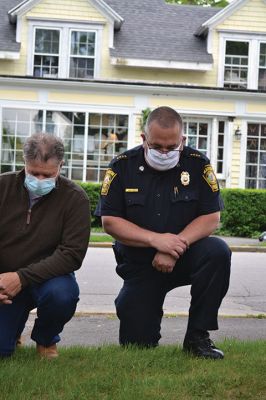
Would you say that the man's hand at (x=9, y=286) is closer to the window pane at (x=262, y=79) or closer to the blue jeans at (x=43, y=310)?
the blue jeans at (x=43, y=310)

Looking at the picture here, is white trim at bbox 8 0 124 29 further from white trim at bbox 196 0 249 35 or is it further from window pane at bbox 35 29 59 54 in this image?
white trim at bbox 196 0 249 35

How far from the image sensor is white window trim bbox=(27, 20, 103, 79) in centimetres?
2089

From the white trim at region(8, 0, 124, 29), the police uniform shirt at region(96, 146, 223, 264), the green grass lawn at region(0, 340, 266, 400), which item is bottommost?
the green grass lawn at region(0, 340, 266, 400)

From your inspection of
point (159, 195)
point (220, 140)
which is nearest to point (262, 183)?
point (220, 140)

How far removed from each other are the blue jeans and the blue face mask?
56 centimetres

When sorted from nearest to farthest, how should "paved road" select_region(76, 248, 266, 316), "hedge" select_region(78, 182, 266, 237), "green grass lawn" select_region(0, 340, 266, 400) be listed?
"green grass lawn" select_region(0, 340, 266, 400) → "paved road" select_region(76, 248, 266, 316) → "hedge" select_region(78, 182, 266, 237)

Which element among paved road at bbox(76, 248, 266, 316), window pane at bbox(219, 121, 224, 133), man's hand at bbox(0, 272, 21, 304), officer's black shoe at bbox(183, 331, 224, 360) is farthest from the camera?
window pane at bbox(219, 121, 224, 133)

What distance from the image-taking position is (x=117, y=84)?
66.2 ft

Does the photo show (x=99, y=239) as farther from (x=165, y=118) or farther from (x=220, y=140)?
(x=165, y=118)

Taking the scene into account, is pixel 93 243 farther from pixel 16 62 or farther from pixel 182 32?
pixel 182 32

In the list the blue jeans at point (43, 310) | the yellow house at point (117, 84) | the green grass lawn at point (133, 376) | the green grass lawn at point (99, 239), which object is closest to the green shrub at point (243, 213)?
the yellow house at point (117, 84)

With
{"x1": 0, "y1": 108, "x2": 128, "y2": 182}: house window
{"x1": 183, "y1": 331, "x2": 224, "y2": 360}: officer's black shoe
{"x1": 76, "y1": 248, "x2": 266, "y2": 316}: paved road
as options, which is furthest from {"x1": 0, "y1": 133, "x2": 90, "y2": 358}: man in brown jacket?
{"x1": 0, "y1": 108, "x2": 128, "y2": 182}: house window

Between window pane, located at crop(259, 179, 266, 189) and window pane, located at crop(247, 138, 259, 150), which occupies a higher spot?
window pane, located at crop(247, 138, 259, 150)

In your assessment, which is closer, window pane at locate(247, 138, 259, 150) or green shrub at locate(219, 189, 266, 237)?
green shrub at locate(219, 189, 266, 237)
